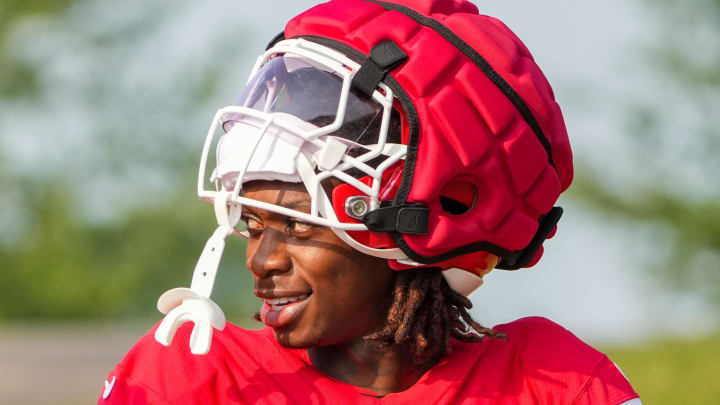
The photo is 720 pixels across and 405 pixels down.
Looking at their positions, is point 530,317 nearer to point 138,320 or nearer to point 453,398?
point 453,398

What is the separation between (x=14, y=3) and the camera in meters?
19.1

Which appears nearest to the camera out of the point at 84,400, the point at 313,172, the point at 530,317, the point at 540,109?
the point at 313,172

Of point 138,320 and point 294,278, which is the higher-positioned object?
point 138,320

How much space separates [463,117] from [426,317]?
22.2 inches

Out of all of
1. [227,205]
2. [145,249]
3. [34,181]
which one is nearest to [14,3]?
[34,181]

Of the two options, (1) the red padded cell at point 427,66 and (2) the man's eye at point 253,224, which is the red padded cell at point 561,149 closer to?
(1) the red padded cell at point 427,66

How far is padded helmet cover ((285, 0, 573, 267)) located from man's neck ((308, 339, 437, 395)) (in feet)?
1.04

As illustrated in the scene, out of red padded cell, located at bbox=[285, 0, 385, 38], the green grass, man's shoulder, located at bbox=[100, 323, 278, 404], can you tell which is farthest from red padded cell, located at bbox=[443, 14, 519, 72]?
the green grass

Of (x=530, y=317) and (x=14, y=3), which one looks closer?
(x=530, y=317)

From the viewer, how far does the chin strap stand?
2639 mm

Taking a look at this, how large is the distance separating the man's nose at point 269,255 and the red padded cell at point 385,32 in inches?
21.1

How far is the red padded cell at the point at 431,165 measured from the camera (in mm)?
2701

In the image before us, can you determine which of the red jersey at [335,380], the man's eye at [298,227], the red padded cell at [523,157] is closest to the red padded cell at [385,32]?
the red padded cell at [523,157]

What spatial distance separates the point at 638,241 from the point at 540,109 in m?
10.6
